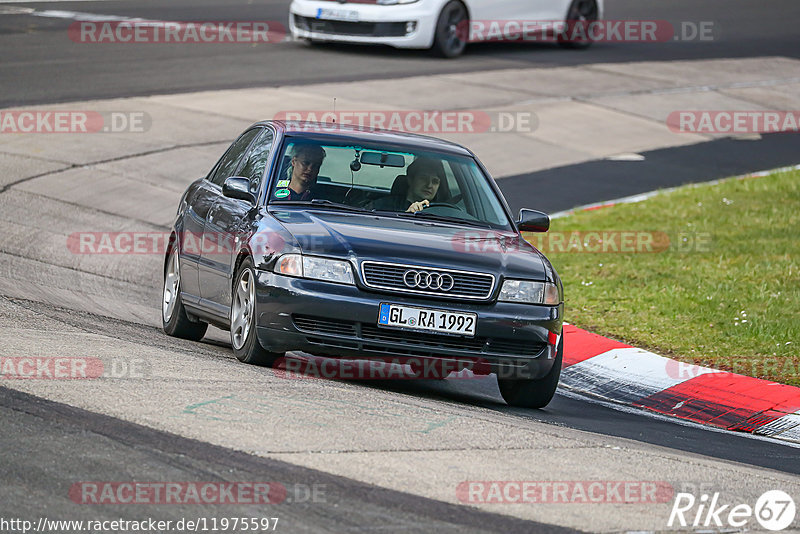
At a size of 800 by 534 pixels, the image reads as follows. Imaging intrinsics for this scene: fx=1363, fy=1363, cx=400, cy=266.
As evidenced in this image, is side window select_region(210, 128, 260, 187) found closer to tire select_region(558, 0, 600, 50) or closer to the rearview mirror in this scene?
the rearview mirror

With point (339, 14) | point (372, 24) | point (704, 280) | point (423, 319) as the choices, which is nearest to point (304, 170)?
point (423, 319)

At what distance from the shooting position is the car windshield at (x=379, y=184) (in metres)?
8.80

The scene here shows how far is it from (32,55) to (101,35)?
107 inches

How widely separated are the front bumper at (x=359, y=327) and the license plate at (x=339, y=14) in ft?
50.5

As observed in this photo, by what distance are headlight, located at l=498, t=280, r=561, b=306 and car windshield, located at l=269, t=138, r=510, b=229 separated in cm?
93

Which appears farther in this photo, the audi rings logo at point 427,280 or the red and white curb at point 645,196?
the red and white curb at point 645,196

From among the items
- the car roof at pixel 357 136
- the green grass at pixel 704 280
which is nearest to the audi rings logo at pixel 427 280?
the car roof at pixel 357 136

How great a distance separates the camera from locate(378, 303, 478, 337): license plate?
306 inches

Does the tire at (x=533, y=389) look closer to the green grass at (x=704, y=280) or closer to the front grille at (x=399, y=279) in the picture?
the front grille at (x=399, y=279)

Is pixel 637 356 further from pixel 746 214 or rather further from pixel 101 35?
pixel 101 35

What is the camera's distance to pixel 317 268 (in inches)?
308

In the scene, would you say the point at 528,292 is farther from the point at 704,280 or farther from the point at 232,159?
the point at 704,280

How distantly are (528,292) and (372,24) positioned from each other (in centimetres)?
1566

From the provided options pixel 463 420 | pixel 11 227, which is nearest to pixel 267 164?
pixel 463 420
